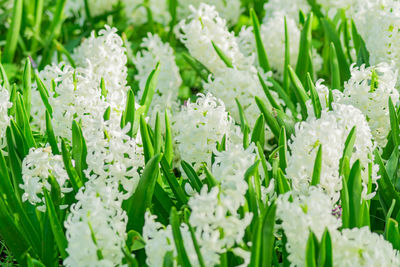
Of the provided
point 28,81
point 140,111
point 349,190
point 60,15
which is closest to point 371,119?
point 349,190

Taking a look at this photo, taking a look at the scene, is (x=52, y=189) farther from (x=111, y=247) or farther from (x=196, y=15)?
(x=196, y=15)

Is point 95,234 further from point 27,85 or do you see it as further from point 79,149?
point 27,85

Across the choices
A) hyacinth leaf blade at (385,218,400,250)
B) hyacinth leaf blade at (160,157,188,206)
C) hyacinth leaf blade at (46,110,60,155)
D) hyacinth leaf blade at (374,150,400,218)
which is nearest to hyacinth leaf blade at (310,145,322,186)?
hyacinth leaf blade at (385,218,400,250)

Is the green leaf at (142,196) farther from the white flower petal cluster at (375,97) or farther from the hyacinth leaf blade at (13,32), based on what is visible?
the hyacinth leaf blade at (13,32)

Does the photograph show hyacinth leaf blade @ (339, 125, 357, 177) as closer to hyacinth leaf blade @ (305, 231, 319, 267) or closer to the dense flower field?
the dense flower field

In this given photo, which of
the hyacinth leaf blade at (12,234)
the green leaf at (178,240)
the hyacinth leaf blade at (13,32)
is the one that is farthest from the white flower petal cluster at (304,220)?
the hyacinth leaf blade at (13,32)

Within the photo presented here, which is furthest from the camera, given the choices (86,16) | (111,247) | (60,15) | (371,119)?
(86,16)
